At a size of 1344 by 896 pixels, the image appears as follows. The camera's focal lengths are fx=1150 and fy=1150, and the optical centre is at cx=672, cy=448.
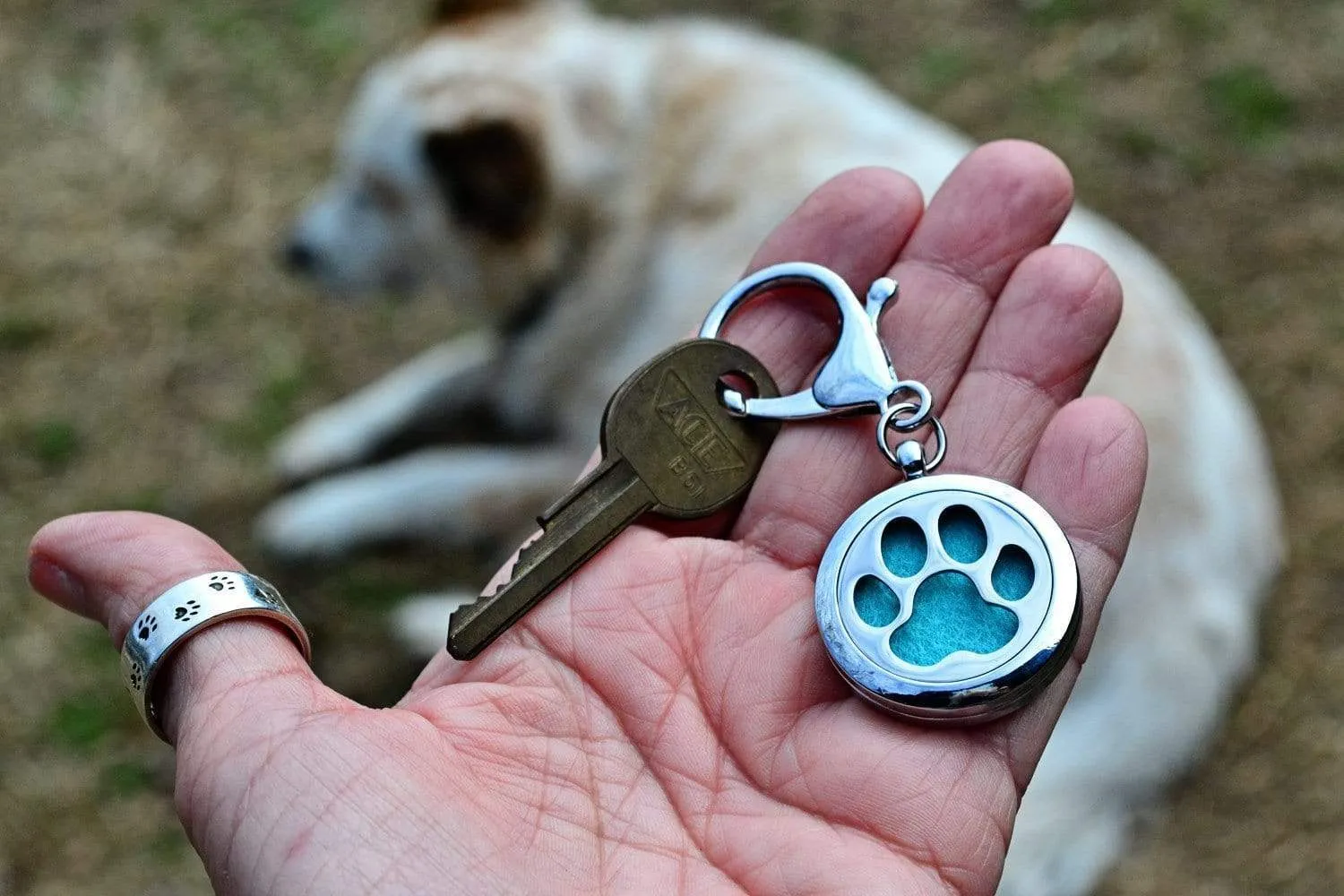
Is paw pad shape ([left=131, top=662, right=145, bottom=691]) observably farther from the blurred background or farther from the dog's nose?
the dog's nose

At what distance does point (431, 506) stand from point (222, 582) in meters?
1.88

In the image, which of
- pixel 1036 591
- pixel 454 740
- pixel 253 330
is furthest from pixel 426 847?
pixel 253 330

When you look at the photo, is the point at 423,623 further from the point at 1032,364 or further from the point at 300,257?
the point at 1032,364

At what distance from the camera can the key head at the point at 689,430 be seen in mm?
1954

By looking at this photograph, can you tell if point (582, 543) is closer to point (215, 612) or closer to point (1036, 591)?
point (215, 612)

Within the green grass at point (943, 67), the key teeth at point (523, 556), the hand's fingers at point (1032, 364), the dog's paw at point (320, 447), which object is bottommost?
the dog's paw at point (320, 447)

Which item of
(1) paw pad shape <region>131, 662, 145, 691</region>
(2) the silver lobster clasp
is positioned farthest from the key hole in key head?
(1) paw pad shape <region>131, 662, 145, 691</region>

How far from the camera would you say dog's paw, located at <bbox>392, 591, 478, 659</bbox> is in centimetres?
327

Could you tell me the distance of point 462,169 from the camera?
3.46m

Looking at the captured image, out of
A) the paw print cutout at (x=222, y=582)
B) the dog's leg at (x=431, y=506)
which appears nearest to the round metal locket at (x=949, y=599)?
the paw print cutout at (x=222, y=582)

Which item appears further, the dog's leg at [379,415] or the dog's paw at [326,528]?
the dog's leg at [379,415]

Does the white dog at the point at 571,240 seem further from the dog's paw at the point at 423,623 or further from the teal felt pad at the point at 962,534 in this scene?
the teal felt pad at the point at 962,534

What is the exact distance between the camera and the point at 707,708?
5.72 ft

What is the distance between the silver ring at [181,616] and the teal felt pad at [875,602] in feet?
2.89
